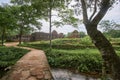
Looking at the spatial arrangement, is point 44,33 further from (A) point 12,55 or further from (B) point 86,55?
(B) point 86,55

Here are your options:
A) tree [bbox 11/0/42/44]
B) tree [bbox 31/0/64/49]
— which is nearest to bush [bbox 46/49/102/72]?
tree [bbox 31/0/64/49]

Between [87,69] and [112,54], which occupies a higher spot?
[112,54]

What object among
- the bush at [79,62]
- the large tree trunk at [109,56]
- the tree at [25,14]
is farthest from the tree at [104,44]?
the tree at [25,14]

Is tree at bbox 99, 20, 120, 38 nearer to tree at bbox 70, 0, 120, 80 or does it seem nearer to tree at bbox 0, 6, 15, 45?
tree at bbox 0, 6, 15, 45

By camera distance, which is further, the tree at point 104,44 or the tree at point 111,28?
the tree at point 111,28

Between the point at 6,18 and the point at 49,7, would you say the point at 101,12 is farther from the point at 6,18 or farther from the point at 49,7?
the point at 6,18

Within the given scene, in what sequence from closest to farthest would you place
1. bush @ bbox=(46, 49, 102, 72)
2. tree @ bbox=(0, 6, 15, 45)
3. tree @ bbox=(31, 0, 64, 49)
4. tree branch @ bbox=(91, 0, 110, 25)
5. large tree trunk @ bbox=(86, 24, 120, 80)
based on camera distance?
large tree trunk @ bbox=(86, 24, 120, 80) < tree branch @ bbox=(91, 0, 110, 25) < bush @ bbox=(46, 49, 102, 72) < tree @ bbox=(31, 0, 64, 49) < tree @ bbox=(0, 6, 15, 45)

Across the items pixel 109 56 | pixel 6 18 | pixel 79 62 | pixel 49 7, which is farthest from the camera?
pixel 6 18

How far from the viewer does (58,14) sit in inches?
755

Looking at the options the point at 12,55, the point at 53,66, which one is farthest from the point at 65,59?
the point at 12,55

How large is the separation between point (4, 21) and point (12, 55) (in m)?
7.20

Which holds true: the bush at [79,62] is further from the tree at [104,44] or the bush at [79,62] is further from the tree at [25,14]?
the tree at [25,14]

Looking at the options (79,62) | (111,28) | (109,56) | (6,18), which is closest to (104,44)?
(109,56)

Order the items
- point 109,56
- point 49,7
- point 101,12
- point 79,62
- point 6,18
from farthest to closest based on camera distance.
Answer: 1. point 6,18
2. point 49,7
3. point 79,62
4. point 101,12
5. point 109,56
